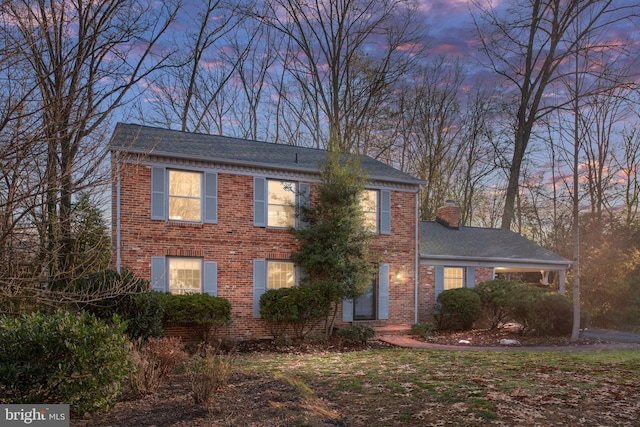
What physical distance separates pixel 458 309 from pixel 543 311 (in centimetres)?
248

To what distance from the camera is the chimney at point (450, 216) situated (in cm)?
2122

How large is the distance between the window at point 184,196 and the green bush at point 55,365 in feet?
25.2

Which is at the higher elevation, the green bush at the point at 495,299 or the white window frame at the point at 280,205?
the white window frame at the point at 280,205

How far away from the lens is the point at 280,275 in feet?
47.3

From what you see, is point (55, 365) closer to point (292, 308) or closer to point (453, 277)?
point (292, 308)

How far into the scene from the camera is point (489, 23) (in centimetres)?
2414

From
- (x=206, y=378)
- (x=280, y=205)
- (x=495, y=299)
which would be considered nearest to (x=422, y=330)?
(x=495, y=299)

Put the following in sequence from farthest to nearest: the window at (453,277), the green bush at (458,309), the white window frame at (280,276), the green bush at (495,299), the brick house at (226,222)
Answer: the window at (453,277) < the green bush at (458,309) < the green bush at (495,299) < the white window frame at (280,276) < the brick house at (226,222)

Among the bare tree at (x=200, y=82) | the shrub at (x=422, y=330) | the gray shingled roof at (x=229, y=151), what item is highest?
the bare tree at (x=200, y=82)

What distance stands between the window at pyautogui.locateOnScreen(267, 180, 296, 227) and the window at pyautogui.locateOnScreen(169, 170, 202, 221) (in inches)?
80.7

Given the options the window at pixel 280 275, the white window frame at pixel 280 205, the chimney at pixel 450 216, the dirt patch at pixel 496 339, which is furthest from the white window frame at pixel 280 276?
the chimney at pixel 450 216

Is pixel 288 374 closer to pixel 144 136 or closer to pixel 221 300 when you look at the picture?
pixel 221 300

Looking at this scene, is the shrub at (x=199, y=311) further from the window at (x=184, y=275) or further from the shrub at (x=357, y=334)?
the shrub at (x=357, y=334)

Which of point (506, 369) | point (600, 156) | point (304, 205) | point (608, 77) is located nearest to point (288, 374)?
point (506, 369)
